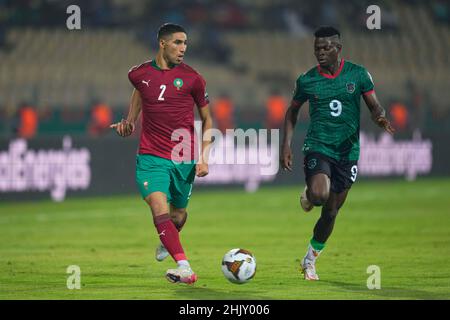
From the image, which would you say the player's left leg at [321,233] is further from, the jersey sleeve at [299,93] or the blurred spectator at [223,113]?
the blurred spectator at [223,113]

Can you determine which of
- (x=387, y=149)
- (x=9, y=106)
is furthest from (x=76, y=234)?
(x=387, y=149)

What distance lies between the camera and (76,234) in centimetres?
1627

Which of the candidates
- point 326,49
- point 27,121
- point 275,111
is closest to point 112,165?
point 27,121

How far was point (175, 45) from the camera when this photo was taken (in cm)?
1006

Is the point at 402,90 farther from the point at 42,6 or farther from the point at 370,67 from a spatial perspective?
the point at 42,6

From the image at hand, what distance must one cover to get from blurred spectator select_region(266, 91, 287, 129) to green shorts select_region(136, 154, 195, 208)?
16517mm

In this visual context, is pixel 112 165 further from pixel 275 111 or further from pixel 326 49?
pixel 326 49

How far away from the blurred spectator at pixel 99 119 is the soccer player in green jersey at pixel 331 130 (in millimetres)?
14526

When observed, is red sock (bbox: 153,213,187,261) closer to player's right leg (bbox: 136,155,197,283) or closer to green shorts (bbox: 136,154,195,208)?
player's right leg (bbox: 136,155,197,283)

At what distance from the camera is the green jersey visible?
35.0 ft

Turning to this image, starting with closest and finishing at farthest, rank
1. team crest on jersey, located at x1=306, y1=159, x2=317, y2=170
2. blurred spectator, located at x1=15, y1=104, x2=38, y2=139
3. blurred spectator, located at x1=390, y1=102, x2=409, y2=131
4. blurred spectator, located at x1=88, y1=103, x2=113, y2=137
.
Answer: team crest on jersey, located at x1=306, y1=159, x2=317, y2=170 → blurred spectator, located at x1=15, y1=104, x2=38, y2=139 → blurred spectator, located at x1=88, y1=103, x2=113, y2=137 → blurred spectator, located at x1=390, y1=102, x2=409, y2=131

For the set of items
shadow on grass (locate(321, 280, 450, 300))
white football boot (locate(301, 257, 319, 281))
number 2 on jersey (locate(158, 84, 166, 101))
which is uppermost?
number 2 on jersey (locate(158, 84, 166, 101))

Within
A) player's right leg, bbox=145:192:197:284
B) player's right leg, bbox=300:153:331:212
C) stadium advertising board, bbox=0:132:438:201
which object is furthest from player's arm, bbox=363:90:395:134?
stadium advertising board, bbox=0:132:438:201

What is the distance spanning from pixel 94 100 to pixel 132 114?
51.2 feet
